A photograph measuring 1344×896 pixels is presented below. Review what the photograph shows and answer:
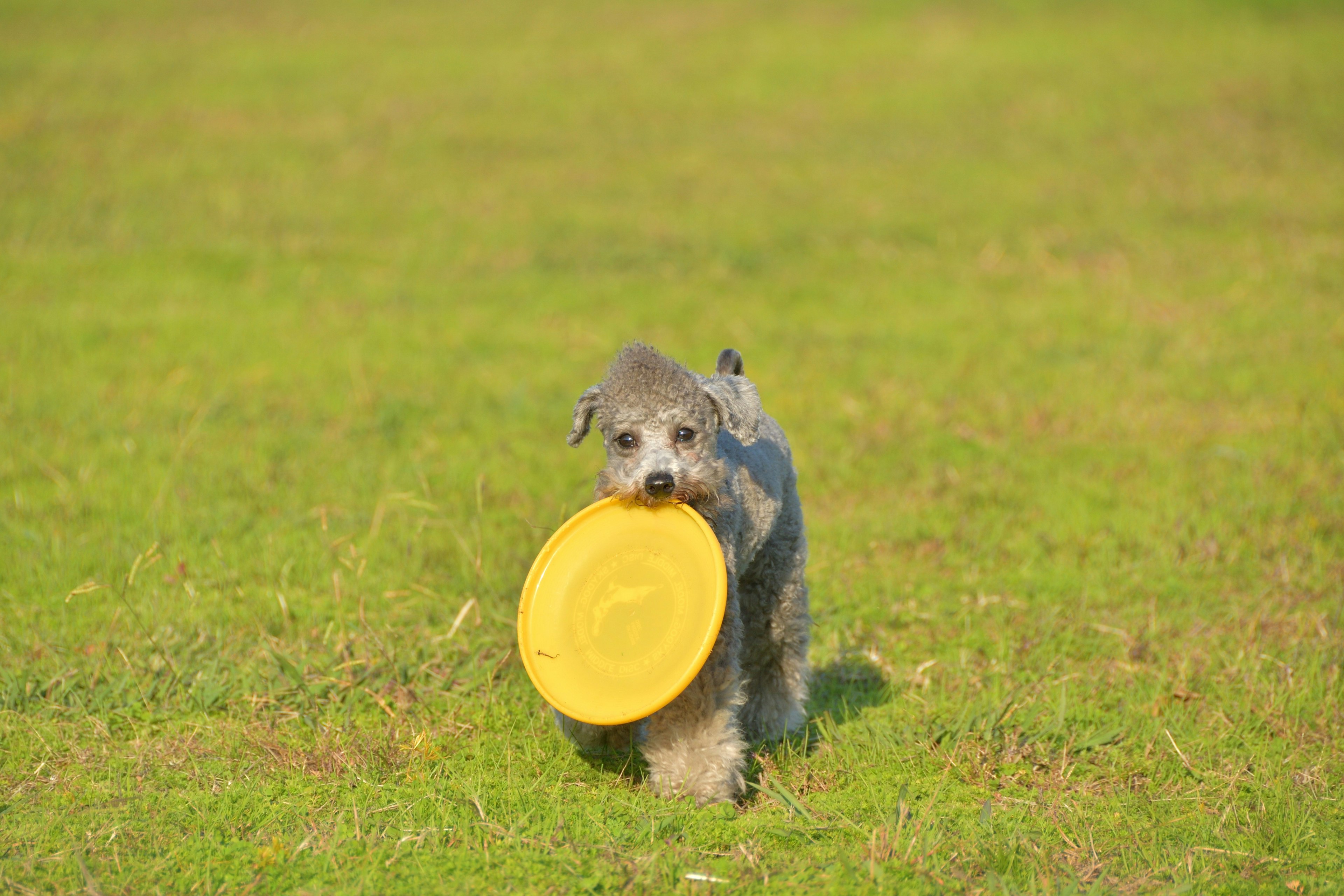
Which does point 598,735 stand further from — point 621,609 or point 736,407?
point 736,407

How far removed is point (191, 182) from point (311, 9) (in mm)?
15259

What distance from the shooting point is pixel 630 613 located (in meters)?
5.89

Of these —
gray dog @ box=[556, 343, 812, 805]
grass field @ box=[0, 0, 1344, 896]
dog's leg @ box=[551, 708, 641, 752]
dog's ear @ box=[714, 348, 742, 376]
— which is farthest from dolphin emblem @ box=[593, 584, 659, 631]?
dog's ear @ box=[714, 348, 742, 376]

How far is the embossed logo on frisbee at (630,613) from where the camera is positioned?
5.75 metres

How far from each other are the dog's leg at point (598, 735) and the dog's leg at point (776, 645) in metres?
0.69

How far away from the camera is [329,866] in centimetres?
508

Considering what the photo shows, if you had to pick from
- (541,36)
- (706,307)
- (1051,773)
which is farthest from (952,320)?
→ (541,36)

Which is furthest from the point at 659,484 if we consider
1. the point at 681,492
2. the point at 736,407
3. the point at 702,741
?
the point at 702,741

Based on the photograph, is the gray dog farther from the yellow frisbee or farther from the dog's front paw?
the yellow frisbee

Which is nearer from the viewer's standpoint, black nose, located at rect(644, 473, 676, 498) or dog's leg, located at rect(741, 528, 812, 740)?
black nose, located at rect(644, 473, 676, 498)

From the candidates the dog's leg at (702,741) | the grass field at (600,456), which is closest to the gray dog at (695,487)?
the dog's leg at (702,741)

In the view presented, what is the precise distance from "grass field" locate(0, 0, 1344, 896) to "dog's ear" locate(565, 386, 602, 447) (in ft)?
5.20

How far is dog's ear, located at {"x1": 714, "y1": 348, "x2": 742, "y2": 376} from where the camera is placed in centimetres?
662

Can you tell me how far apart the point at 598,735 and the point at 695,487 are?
155 cm
